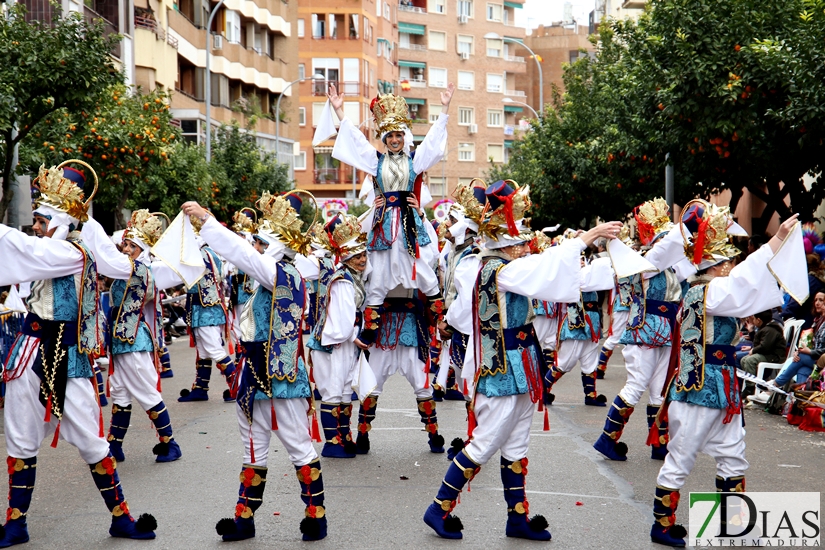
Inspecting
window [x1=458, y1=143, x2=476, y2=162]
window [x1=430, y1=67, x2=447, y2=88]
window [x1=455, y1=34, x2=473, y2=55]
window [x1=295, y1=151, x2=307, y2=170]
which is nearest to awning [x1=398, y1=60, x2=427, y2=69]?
window [x1=430, y1=67, x2=447, y2=88]

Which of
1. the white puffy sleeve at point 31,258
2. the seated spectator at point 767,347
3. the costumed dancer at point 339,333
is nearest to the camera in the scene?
the white puffy sleeve at point 31,258

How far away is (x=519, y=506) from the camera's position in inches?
261

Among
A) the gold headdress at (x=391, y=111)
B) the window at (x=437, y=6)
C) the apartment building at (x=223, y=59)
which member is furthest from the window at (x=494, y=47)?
the gold headdress at (x=391, y=111)

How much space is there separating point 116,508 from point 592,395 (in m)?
7.35

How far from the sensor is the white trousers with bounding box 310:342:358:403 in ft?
31.4

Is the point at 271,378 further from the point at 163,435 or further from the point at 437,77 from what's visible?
the point at 437,77

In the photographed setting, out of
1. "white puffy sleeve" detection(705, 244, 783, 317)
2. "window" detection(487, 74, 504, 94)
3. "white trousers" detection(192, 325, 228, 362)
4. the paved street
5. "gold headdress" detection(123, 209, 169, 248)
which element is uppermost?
"window" detection(487, 74, 504, 94)

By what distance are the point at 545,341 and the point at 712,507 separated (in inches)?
284

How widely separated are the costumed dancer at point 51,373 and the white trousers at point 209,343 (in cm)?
592

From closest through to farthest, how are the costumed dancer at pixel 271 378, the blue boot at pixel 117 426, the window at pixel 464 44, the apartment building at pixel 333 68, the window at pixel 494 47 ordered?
the costumed dancer at pixel 271 378, the blue boot at pixel 117 426, the apartment building at pixel 333 68, the window at pixel 464 44, the window at pixel 494 47

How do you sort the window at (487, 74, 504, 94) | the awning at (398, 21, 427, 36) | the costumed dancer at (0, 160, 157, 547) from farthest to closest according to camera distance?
the window at (487, 74, 504, 94)
the awning at (398, 21, 427, 36)
the costumed dancer at (0, 160, 157, 547)

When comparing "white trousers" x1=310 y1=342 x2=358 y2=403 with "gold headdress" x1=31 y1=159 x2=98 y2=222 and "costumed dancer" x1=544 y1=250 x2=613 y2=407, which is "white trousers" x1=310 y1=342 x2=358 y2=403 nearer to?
"gold headdress" x1=31 y1=159 x2=98 y2=222

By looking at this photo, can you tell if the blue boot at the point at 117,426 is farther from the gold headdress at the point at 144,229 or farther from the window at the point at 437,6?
the window at the point at 437,6

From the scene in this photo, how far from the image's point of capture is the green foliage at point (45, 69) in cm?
1379
